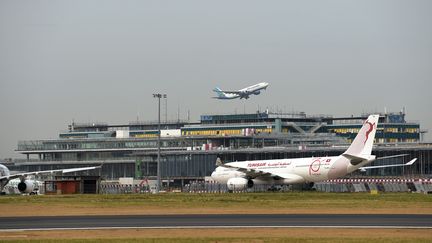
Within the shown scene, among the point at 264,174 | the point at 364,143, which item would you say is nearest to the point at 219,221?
the point at 364,143

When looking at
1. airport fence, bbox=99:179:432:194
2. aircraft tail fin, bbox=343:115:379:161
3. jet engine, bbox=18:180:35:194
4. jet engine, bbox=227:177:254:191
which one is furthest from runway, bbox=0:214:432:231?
jet engine, bbox=227:177:254:191

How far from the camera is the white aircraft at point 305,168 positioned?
360 ft

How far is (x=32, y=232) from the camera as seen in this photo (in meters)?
44.8

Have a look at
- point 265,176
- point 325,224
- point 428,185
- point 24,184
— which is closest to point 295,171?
Result: point 265,176

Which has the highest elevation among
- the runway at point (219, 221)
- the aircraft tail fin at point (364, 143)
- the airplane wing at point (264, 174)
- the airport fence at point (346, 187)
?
the aircraft tail fin at point (364, 143)

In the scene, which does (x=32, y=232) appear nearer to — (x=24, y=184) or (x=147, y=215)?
(x=147, y=215)

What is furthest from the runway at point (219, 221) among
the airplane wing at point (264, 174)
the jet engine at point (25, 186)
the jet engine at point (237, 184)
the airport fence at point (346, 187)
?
the airplane wing at point (264, 174)

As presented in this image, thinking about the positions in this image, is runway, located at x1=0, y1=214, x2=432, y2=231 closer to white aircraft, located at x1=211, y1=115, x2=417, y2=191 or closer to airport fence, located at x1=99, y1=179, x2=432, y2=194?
white aircraft, located at x1=211, y1=115, x2=417, y2=191

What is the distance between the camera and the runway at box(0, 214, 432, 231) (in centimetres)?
4738

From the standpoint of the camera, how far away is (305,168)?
382 ft

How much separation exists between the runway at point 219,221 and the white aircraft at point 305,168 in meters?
54.9

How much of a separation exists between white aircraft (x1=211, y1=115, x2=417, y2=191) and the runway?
5492cm

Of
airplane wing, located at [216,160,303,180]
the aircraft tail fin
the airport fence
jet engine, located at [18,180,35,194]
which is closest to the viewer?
the aircraft tail fin

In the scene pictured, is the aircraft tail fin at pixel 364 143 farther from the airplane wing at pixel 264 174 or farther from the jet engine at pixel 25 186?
the jet engine at pixel 25 186
